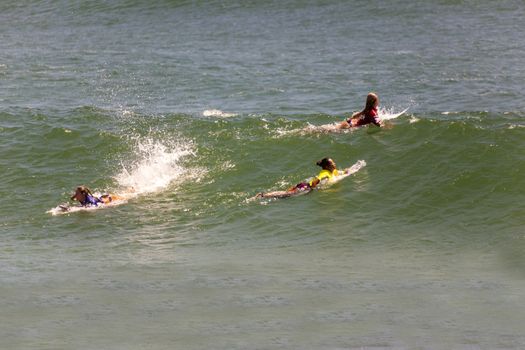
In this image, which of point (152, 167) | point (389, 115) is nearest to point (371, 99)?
point (389, 115)

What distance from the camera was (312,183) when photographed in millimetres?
25094

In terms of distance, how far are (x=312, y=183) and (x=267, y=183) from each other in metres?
1.63

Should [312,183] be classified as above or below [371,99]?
below

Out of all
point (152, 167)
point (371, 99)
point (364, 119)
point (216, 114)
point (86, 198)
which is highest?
point (371, 99)

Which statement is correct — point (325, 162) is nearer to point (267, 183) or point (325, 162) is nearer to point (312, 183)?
A: point (312, 183)

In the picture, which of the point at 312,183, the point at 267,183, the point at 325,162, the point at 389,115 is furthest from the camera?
the point at 389,115

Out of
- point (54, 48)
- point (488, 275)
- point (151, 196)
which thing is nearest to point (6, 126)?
point (151, 196)

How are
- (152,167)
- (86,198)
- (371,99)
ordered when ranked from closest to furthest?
(86,198)
(152,167)
(371,99)

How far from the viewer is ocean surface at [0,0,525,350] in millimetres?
16828

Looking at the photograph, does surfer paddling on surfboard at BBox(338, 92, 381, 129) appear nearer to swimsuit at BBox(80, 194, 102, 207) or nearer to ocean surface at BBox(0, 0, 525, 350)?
ocean surface at BBox(0, 0, 525, 350)

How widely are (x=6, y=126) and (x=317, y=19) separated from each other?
2022cm

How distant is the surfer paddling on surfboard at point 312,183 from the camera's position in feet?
81.5

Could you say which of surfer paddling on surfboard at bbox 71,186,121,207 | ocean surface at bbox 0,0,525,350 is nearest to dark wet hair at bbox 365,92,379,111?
ocean surface at bbox 0,0,525,350

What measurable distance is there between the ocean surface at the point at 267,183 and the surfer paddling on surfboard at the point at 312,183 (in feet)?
1.09
